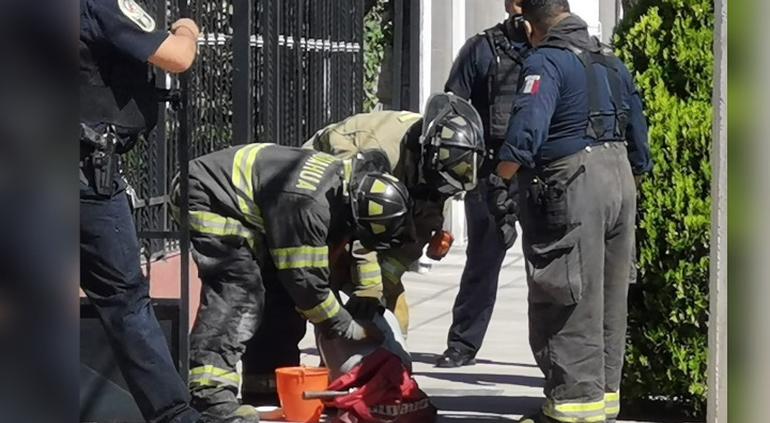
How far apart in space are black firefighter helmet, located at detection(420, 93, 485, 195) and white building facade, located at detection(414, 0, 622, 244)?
6.51m

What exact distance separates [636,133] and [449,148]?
76 centimetres

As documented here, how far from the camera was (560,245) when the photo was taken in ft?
17.1

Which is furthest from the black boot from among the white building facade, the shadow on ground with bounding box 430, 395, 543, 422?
the white building facade

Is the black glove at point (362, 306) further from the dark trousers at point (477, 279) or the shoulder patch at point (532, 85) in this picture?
the dark trousers at point (477, 279)

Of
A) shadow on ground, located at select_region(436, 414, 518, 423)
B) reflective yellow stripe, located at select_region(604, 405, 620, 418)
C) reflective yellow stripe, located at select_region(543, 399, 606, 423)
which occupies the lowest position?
shadow on ground, located at select_region(436, 414, 518, 423)

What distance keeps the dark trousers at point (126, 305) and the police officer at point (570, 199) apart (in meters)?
1.39

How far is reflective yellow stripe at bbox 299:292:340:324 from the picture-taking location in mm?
5406

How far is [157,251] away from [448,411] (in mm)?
2001

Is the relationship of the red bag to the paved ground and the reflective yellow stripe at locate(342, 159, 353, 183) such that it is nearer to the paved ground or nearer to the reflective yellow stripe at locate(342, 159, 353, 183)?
the paved ground

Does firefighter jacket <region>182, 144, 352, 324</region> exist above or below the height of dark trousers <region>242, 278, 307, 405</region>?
above

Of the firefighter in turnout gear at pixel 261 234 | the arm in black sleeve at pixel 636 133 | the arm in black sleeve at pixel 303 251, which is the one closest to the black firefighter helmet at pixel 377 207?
the firefighter in turnout gear at pixel 261 234

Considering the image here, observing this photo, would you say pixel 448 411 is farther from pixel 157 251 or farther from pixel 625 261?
pixel 157 251

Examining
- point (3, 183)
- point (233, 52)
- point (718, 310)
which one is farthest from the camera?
point (233, 52)

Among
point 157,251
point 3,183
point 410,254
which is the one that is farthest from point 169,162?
point 3,183
